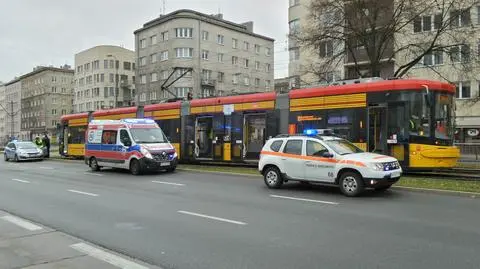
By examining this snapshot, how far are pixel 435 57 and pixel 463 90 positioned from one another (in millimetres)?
4208

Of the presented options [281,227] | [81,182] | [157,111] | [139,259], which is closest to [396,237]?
[281,227]

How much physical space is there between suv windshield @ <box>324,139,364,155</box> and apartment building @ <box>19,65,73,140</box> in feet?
392

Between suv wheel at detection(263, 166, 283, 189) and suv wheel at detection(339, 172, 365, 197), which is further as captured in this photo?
suv wheel at detection(263, 166, 283, 189)

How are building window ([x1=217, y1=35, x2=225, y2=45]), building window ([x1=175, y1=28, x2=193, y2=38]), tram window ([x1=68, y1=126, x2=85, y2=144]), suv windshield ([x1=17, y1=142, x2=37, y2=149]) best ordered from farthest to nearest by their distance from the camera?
1. building window ([x1=217, y1=35, x2=225, y2=45])
2. building window ([x1=175, y1=28, x2=193, y2=38])
3. suv windshield ([x1=17, y1=142, x2=37, y2=149])
4. tram window ([x1=68, y1=126, x2=85, y2=144])

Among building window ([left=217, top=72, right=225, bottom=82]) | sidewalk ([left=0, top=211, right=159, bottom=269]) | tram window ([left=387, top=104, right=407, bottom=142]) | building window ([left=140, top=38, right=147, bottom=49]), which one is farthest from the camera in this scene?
building window ([left=140, top=38, right=147, bottom=49])

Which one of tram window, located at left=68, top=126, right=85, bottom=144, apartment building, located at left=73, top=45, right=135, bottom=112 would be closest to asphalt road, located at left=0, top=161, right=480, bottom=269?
tram window, located at left=68, top=126, right=85, bottom=144

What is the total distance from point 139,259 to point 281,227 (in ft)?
9.52

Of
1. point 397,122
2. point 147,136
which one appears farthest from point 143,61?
point 397,122

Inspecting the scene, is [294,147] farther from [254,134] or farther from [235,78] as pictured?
[235,78]

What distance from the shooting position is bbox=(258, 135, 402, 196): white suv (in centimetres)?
1252

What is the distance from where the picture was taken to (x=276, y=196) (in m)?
13.0

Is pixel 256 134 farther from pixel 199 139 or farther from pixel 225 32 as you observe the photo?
pixel 225 32

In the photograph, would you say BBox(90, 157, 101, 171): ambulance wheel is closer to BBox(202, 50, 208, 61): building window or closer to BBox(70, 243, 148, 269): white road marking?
BBox(70, 243, 148, 269): white road marking

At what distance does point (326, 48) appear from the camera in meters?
29.0
